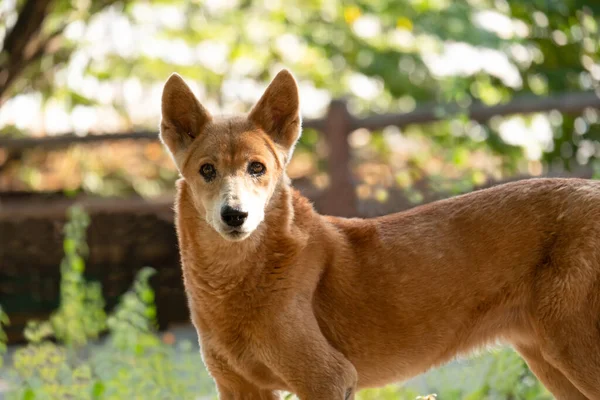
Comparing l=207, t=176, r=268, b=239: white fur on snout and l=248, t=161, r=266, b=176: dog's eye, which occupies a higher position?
l=248, t=161, r=266, b=176: dog's eye

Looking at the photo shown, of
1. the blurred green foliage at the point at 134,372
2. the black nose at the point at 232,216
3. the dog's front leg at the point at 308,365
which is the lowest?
the blurred green foliage at the point at 134,372

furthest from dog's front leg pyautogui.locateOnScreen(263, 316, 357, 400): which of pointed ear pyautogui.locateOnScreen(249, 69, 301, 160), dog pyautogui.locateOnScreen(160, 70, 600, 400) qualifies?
pointed ear pyautogui.locateOnScreen(249, 69, 301, 160)

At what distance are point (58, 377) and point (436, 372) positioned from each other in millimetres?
2284

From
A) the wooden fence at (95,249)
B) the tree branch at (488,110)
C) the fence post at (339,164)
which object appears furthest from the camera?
the wooden fence at (95,249)

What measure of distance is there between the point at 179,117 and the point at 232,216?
0.64 m

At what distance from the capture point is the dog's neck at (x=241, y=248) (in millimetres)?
3471

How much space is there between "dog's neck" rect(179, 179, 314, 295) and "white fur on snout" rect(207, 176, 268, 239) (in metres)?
0.16

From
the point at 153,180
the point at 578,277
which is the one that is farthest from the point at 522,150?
the point at 578,277

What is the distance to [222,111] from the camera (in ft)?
30.9

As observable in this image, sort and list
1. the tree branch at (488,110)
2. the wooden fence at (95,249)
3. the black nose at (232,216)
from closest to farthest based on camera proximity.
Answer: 1. the black nose at (232,216)
2. the tree branch at (488,110)
3. the wooden fence at (95,249)

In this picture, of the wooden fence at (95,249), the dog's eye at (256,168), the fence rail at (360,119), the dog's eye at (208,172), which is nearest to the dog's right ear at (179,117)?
the dog's eye at (208,172)

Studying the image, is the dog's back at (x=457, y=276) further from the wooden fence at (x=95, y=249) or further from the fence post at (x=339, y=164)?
the wooden fence at (x=95, y=249)

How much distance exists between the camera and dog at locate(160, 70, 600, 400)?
3.28m

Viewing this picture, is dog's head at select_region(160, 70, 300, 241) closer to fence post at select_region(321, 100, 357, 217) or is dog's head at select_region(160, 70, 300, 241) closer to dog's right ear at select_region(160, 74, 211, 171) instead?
dog's right ear at select_region(160, 74, 211, 171)
